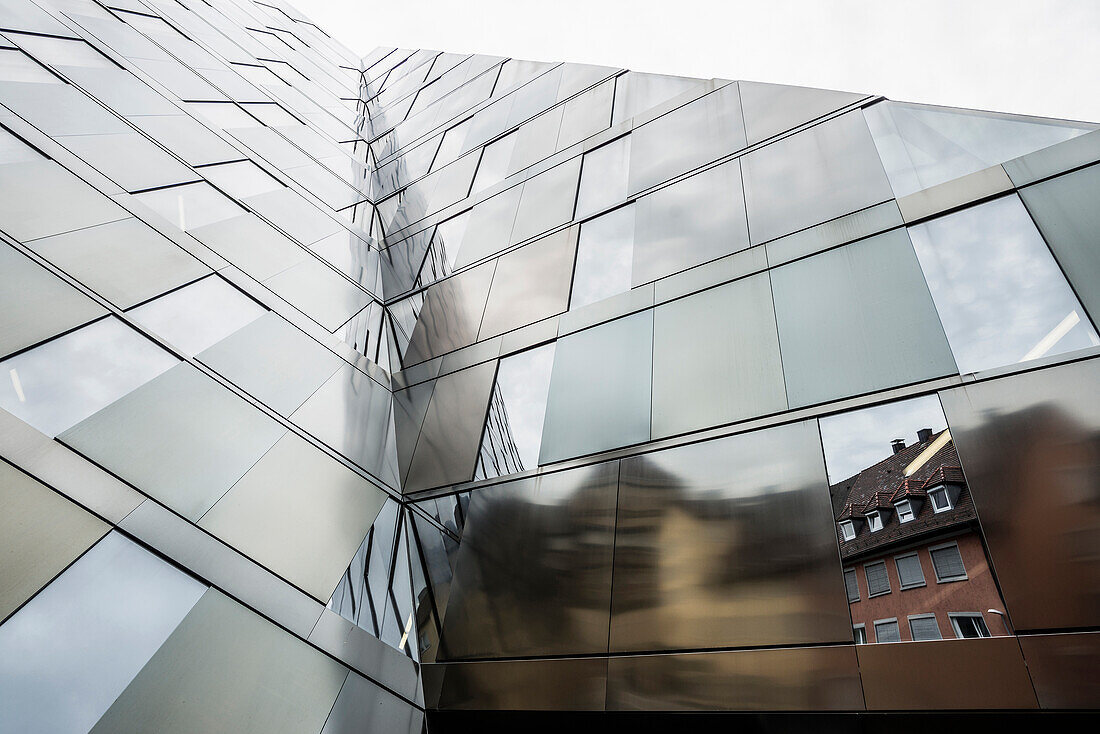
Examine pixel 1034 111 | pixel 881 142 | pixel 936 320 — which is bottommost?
pixel 936 320

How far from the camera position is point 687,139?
13438 mm

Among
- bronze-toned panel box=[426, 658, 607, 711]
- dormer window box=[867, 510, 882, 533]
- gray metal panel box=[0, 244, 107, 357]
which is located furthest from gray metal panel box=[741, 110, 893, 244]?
gray metal panel box=[0, 244, 107, 357]

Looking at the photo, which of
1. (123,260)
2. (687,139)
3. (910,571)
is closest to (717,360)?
(910,571)

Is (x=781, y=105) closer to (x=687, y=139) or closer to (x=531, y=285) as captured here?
(x=687, y=139)

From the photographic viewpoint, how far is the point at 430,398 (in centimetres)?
1307

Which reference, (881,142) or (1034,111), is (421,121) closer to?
(881,142)

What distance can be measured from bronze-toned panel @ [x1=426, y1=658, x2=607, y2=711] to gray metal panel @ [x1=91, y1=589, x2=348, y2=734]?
1541 millimetres

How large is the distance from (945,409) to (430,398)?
940 centimetres

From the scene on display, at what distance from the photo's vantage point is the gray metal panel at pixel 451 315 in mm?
13914

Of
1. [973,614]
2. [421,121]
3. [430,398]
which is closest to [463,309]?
[430,398]

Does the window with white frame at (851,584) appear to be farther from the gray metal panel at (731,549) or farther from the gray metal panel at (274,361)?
the gray metal panel at (274,361)

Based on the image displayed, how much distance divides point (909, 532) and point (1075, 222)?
14.6 ft

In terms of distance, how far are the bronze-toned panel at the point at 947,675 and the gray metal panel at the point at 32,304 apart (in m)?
10.6

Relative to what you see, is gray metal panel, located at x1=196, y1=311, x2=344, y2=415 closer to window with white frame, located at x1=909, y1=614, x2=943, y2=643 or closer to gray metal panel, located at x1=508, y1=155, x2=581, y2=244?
gray metal panel, located at x1=508, y1=155, x2=581, y2=244
